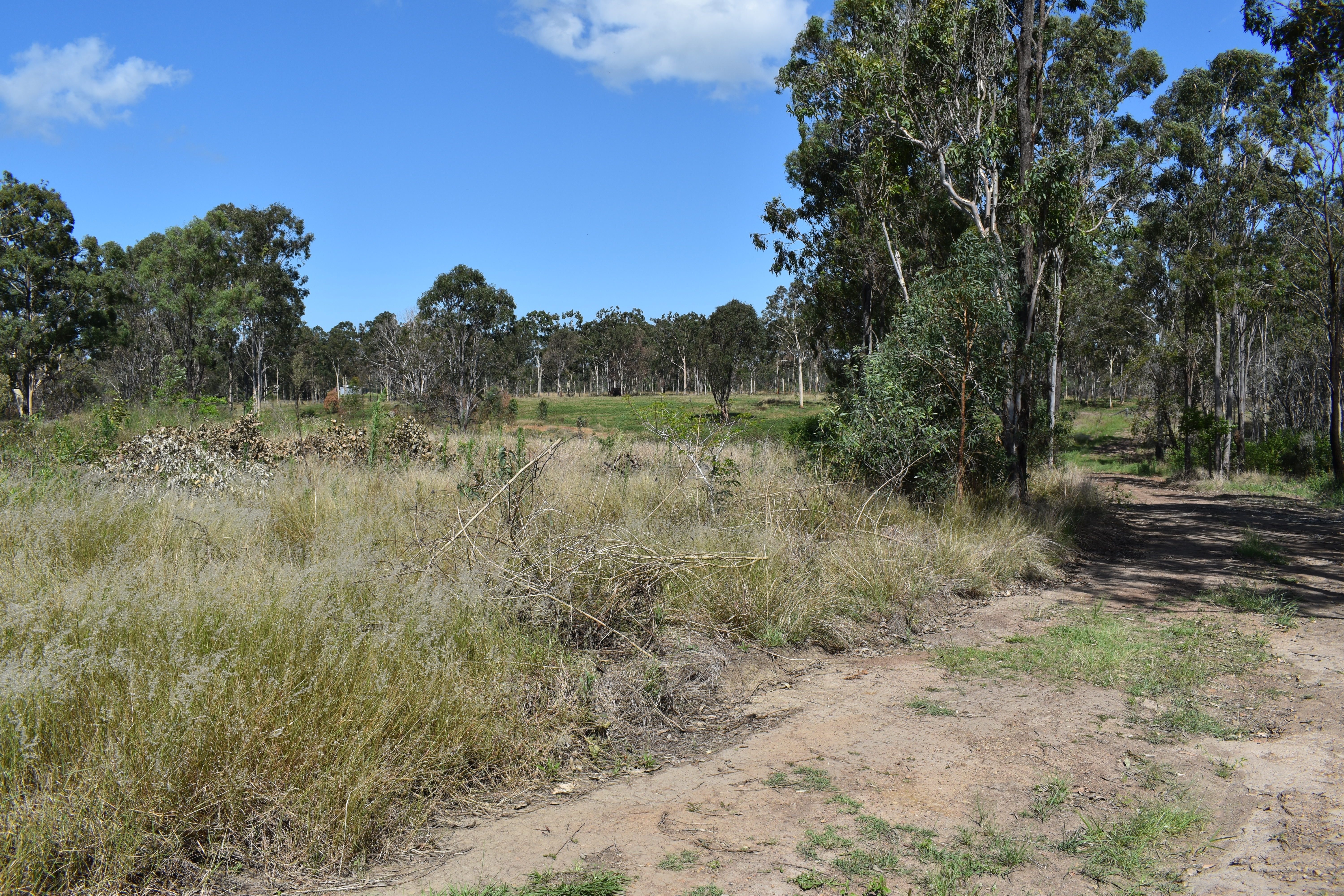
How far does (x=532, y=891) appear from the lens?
2896 mm

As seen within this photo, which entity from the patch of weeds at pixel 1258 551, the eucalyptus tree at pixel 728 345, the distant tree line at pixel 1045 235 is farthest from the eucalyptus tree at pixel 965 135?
the eucalyptus tree at pixel 728 345

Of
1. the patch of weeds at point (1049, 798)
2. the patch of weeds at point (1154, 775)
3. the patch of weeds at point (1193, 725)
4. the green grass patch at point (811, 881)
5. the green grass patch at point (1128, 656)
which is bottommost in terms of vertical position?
the green grass patch at point (1128, 656)

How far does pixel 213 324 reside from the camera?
4072cm

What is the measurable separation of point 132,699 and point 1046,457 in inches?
849

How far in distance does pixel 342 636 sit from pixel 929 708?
3.66 metres

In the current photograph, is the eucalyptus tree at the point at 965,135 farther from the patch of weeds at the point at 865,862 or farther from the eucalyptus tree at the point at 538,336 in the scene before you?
the eucalyptus tree at the point at 538,336

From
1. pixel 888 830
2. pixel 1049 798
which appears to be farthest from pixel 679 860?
pixel 1049 798

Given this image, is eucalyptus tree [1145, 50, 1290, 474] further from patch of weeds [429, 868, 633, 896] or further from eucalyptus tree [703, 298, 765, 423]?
patch of weeds [429, 868, 633, 896]

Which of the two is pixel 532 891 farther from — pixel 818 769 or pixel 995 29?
pixel 995 29

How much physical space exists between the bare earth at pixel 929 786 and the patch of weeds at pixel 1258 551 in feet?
13.2

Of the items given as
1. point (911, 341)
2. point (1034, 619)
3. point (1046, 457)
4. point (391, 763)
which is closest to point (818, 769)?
point (391, 763)

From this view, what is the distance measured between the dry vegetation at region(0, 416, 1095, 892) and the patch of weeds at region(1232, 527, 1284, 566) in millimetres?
4230

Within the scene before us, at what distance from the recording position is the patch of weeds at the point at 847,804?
370 cm

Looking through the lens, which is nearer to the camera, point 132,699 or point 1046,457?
point 132,699
